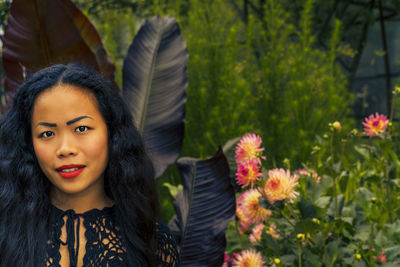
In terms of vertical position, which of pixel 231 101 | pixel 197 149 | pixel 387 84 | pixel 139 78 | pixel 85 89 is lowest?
pixel 387 84

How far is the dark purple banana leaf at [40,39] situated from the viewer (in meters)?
1.24

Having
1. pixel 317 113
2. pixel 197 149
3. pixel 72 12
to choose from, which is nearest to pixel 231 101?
pixel 197 149

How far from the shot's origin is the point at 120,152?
76 cm

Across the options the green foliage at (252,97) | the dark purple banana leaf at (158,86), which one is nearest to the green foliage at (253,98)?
the green foliage at (252,97)

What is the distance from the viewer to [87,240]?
73 cm

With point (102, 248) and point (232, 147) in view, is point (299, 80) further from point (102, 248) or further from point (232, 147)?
point (102, 248)

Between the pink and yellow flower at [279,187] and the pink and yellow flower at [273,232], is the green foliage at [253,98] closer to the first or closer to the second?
the pink and yellow flower at [273,232]

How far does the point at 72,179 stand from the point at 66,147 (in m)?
0.06

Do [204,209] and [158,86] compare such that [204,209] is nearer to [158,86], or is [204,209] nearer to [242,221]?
[242,221]

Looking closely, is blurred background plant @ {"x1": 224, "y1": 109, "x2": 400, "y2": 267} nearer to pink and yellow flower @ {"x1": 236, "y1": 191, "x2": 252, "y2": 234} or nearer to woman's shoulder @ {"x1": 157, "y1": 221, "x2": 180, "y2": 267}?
pink and yellow flower @ {"x1": 236, "y1": 191, "x2": 252, "y2": 234}

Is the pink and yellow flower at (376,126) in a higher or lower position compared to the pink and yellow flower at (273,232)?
higher

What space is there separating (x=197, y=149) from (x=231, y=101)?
0.23 metres

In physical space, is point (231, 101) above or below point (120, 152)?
below

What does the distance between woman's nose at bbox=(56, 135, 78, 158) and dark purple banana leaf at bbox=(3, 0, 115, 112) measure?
62cm
